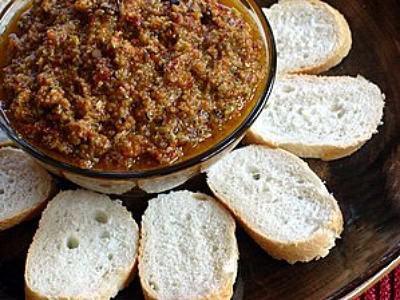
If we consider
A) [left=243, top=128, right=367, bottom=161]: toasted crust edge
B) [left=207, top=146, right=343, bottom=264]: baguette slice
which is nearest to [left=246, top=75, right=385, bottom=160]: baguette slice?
[left=243, top=128, right=367, bottom=161]: toasted crust edge

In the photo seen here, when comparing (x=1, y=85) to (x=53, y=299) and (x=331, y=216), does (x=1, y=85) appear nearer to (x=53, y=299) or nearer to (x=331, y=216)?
(x=53, y=299)

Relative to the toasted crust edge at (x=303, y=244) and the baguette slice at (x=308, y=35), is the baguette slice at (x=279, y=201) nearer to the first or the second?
the toasted crust edge at (x=303, y=244)

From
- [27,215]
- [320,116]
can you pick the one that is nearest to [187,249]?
[27,215]

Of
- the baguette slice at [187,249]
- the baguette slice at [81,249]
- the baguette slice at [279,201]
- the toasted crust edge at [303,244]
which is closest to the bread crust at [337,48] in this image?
the baguette slice at [279,201]

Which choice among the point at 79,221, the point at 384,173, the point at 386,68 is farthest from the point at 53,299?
the point at 386,68

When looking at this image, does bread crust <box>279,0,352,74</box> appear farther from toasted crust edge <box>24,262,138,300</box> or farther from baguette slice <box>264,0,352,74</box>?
toasted crust edge <box>24,262,138,300</box>

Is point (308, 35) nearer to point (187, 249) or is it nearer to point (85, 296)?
point (187, 249)
